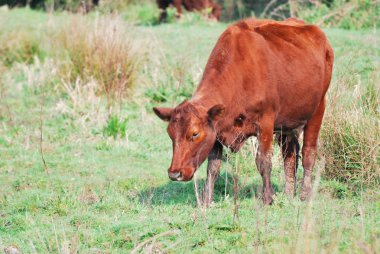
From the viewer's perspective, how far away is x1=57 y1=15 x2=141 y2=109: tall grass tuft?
1262cm

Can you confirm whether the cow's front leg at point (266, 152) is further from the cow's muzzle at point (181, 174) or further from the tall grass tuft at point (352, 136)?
the tall grass tuft at point (352, 136)

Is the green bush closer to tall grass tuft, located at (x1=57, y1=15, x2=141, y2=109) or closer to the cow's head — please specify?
tall grass tuft, located at (x1=57, y1=15, x2=141, y2=109)

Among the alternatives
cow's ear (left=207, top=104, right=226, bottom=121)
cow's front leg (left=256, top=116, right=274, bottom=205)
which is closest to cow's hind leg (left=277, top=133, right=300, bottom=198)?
cow's front leg (left=256, top=116, right=274, bottom=205)

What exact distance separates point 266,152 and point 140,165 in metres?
2.66

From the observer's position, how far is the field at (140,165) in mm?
6398

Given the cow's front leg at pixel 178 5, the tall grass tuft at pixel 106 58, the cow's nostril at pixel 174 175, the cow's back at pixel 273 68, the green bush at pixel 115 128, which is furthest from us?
the cow's front leg at pixel 178 5

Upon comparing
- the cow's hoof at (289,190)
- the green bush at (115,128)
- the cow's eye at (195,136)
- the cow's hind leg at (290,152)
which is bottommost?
the green bush at (115,128)

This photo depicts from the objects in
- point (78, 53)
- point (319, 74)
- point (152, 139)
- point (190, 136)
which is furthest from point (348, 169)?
point (78, 53)

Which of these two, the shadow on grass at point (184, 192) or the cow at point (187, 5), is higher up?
the cow at point (187, 5)

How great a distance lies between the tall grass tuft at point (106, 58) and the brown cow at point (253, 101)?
14.9 ft

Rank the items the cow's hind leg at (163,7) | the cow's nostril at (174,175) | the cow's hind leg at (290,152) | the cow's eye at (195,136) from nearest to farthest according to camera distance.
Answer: the cow's nostril at (174,175) < the cow's eye at (195,136) < the cow's hind leg at (290,152) < the cow's hind leg at (163,7)

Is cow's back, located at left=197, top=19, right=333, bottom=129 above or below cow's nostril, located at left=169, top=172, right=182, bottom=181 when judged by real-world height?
above

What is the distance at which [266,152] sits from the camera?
7.72m

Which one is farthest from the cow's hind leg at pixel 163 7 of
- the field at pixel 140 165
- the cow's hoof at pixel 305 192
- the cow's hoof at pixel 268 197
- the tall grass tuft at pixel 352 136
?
the cow's hoof at pixel 268 197
